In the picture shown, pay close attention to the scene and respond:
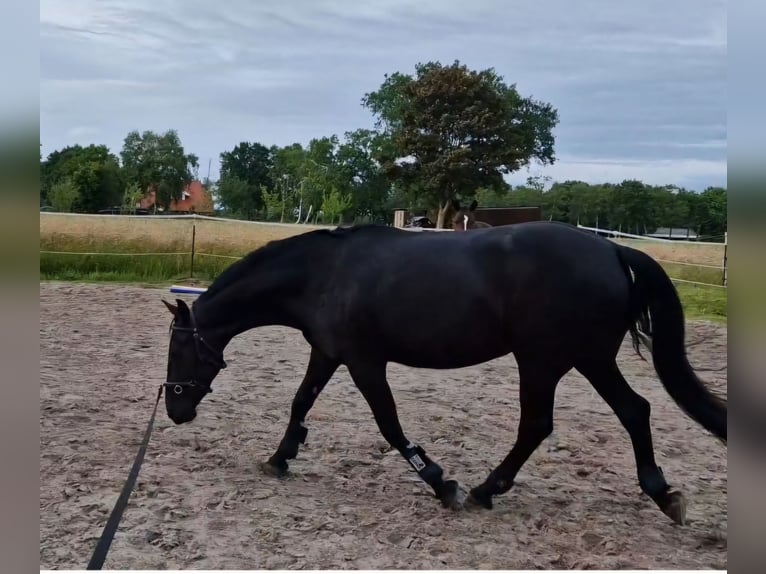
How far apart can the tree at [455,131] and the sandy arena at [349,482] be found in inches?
84.3

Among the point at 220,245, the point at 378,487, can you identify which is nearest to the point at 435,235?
the point at 378,487

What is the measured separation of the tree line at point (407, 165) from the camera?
6613mm

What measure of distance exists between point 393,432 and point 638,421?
48.5 inches

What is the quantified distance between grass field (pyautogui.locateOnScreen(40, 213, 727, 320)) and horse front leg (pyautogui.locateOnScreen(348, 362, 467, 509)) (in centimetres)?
406

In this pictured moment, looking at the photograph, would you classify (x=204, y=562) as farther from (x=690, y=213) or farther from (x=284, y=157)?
(x=690, y=213)

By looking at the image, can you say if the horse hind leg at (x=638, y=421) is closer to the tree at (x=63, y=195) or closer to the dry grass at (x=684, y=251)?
the dry grass at (x=684, y=251)

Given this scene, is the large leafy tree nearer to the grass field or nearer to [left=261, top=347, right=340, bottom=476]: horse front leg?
the grass field

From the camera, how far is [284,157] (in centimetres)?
671

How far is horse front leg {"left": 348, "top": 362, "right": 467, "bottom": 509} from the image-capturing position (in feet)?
10.9

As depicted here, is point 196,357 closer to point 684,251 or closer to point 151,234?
point 151,234

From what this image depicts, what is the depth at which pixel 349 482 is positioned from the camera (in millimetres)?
3660

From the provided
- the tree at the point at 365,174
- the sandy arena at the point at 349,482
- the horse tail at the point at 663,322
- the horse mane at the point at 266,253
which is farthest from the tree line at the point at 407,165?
the horse tail at the point at 663,322

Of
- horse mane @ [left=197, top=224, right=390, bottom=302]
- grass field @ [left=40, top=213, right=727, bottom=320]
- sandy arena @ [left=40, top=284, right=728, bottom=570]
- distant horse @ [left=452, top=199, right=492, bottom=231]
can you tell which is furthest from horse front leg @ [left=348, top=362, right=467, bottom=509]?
grass field @ [left=40, top=213, right=727, bottom=320]

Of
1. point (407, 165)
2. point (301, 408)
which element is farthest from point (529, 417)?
point (407, 165)
